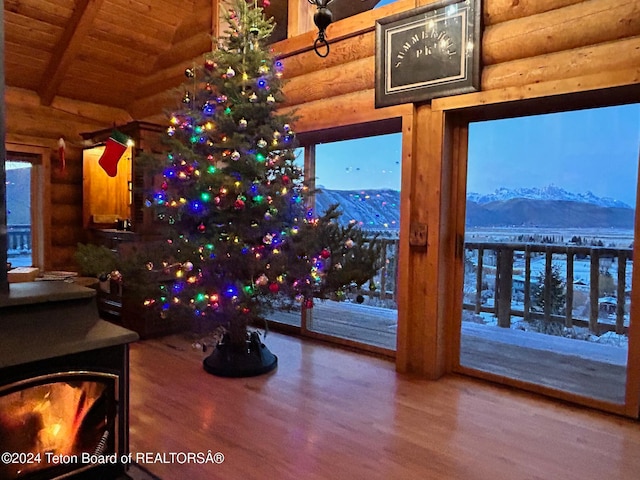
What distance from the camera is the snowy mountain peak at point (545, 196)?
2.88 metres

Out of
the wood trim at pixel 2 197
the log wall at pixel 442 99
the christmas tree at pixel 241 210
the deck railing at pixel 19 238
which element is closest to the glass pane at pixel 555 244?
the log wall at pixel 442 99

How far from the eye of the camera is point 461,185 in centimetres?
330

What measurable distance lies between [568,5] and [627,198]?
1160mm

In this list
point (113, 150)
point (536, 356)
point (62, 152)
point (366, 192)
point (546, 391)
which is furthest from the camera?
point (62, 152)

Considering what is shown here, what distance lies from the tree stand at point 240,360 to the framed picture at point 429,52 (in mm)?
1977

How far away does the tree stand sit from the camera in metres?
3.24

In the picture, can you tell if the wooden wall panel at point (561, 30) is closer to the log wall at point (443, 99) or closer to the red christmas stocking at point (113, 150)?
the log wall at point (443, 99)

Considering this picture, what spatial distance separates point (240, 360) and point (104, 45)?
11.9ft

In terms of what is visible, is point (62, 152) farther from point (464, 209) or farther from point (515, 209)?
point (515, 209)

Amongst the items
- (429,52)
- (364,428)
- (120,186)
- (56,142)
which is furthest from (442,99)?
(56,142)

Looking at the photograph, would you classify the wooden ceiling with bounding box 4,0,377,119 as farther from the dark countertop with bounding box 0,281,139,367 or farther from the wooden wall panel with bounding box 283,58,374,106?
the dark countertop with bounding box 0,281,139,367

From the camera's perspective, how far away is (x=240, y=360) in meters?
3.29

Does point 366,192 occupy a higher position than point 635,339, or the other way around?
point 366,192

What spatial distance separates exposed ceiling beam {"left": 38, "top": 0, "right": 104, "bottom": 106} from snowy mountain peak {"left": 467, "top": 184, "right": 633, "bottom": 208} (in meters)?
3.78
